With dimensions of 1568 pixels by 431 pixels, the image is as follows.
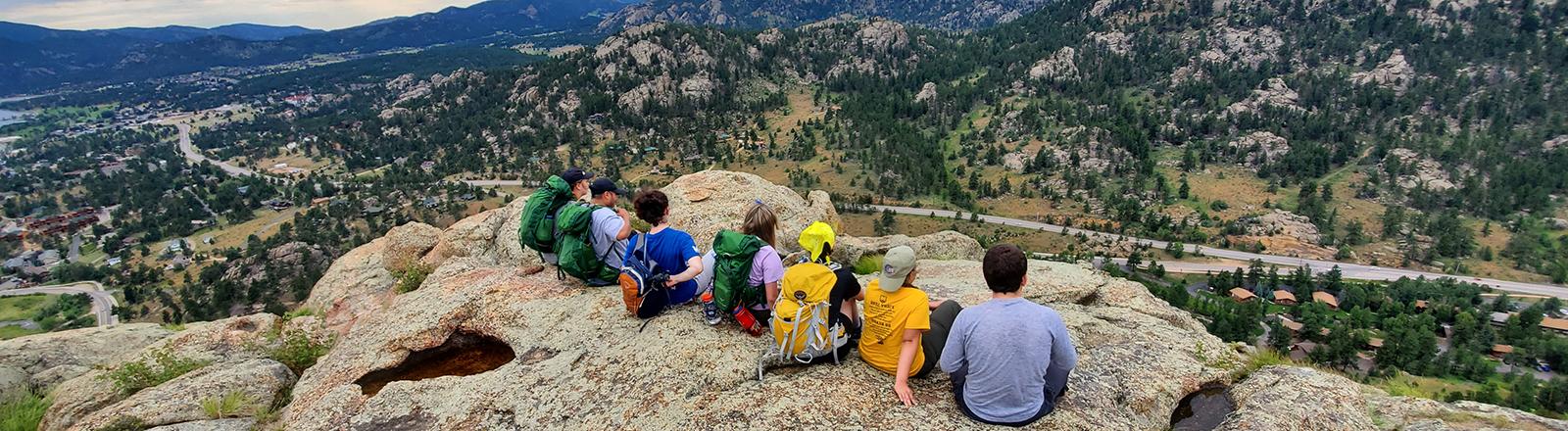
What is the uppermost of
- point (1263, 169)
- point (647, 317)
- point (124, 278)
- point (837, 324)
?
point (837, 324)

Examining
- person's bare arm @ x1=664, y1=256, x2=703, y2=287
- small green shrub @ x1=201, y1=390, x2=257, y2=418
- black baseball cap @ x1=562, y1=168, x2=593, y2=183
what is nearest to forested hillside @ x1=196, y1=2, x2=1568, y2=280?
black baseball cap @ x1=562, y1=168, x2=593, y2=183

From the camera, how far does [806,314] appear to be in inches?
289

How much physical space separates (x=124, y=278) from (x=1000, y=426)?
5081 inches

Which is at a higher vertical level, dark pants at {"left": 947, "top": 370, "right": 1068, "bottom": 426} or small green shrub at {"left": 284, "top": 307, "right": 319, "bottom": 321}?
dark pants at {"left": 947, "top": 370, "right": 1068, "bottom": 426}

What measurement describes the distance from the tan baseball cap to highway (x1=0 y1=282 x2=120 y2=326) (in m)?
109

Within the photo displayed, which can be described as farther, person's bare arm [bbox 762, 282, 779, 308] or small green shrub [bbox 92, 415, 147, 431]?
person's bare arm [bbox 762, 282, 779, 308]

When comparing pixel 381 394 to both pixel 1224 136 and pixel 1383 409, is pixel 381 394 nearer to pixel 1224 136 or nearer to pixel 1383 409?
pixel 1383 409

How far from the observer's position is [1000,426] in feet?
21.7

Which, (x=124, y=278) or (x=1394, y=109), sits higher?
(x=1394, y=109)

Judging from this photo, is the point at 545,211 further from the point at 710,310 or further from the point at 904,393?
the point at 904,393

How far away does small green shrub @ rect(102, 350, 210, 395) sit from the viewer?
9.39 metres

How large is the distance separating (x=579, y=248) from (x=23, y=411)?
8257 mm

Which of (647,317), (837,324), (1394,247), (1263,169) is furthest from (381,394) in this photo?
(1263,169)

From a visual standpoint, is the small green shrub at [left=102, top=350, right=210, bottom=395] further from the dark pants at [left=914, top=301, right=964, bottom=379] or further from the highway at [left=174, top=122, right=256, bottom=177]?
the highway at [left=174, top=122, right=256, bottom=177]
